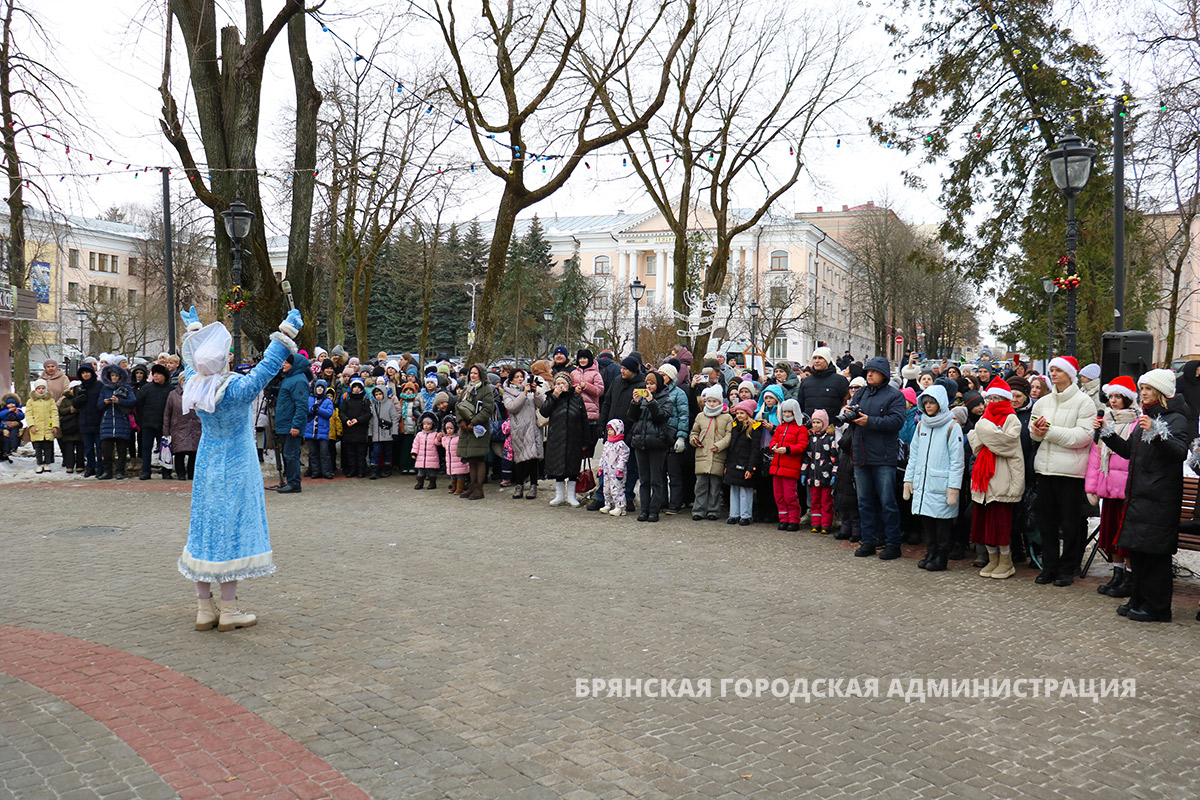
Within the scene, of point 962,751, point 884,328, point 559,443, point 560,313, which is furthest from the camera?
point 560,313

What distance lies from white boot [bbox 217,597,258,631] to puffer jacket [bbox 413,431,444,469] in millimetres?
7343

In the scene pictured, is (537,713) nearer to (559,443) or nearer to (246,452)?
(246,452)

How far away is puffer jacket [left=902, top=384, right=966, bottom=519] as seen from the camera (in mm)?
8250

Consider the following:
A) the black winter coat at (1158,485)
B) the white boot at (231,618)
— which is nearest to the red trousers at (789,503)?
the black winter coat at (1158,485)

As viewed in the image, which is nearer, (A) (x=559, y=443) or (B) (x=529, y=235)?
(A) (x=559, y=443)

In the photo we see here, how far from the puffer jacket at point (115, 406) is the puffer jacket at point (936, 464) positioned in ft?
40.4

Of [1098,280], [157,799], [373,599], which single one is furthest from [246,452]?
[1098,280]

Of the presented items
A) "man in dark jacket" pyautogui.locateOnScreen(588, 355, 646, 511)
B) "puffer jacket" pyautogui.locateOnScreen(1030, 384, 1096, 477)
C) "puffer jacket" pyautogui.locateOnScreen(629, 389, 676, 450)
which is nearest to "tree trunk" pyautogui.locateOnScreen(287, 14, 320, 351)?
"man in dark jacket" pyautogui.locateOnScreen(588, 355, 646, 511)

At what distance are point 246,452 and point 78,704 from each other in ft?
6.42

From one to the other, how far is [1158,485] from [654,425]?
5.61 m

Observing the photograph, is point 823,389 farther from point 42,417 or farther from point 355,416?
point 42,417

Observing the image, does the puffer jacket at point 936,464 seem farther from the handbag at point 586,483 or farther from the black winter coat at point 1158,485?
the handbag at point 586,483

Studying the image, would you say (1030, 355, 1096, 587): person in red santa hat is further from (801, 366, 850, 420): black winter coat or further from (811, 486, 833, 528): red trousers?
(801, 366, 850, 420): black winter coat

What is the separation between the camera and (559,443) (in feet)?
38.6
